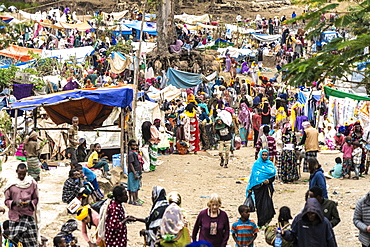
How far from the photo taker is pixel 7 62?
25375 mm

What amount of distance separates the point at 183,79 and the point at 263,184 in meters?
14.3

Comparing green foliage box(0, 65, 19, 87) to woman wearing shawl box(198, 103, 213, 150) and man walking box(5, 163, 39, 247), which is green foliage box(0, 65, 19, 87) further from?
man walking box(5, 163, 39, 247)

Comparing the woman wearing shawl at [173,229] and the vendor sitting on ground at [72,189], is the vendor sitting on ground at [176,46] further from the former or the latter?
the woman wearing shawl at [173,229]

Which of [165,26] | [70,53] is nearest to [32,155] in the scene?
[70,53]

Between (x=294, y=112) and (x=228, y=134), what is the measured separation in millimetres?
3856

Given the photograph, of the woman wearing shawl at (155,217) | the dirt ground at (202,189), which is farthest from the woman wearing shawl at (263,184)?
the woman wearing shawl at (155,217)

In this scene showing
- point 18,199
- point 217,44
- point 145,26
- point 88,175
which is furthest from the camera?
point 145,26

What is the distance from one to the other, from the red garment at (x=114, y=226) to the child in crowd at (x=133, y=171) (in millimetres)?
3397

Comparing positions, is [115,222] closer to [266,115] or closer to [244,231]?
[244,231]

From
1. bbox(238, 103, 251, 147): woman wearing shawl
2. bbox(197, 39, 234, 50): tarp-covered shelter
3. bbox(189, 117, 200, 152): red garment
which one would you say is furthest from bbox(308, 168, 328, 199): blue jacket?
bbox(197, 39, 234, 50): tarp-covered shelter

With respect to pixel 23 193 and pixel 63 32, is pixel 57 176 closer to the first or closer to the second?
pixel 23 193

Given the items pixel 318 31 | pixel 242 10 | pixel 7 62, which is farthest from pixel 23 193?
pixel 242 10

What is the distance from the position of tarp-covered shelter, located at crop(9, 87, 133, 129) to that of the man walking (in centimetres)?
463

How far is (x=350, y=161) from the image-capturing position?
40.3ft
